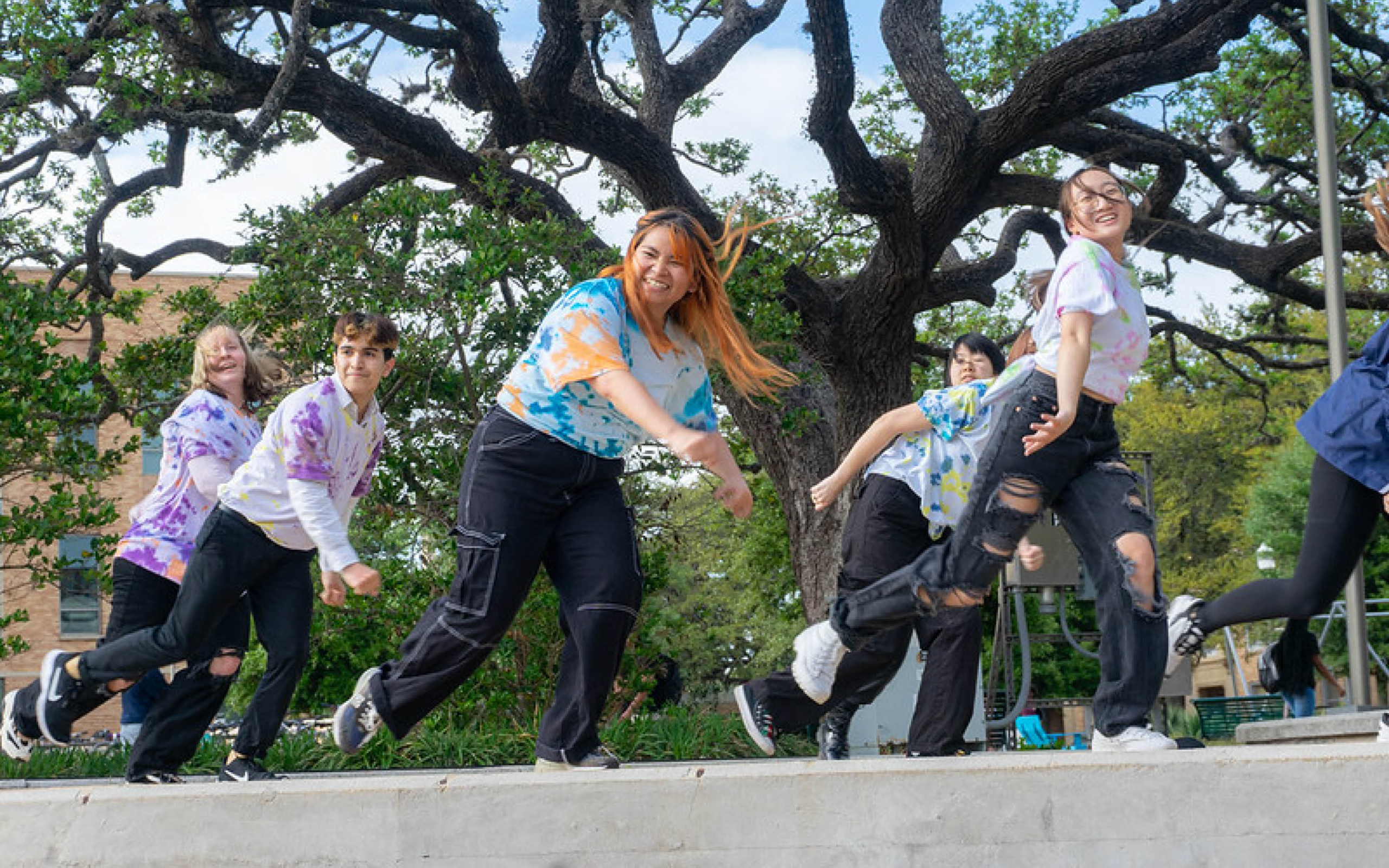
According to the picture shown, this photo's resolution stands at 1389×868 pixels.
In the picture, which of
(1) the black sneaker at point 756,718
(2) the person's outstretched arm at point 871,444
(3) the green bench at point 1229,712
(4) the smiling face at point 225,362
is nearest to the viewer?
(2) the person's outstretched arm at point 871,444

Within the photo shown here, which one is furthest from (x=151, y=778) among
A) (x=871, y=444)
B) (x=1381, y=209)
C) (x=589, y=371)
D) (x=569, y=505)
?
(x=1381, y=209)

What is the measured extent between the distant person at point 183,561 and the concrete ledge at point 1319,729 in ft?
16.0

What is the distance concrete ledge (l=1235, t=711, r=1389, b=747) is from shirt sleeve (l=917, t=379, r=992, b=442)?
2.64m

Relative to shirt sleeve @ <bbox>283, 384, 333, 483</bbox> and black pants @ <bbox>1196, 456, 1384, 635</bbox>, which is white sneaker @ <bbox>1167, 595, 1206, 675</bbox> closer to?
black pants @ <bbox>1196, 456, 1384, 635</bbox>

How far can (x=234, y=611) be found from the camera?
524 cm

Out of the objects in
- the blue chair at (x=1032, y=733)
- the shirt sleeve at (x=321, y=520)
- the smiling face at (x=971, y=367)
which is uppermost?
the smiling face at (x=971, y=367)

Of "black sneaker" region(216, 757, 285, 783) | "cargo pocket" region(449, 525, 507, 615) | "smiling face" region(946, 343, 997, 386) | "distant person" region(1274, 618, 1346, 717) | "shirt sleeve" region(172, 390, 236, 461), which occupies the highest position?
"smiling face" region(946, 343, 997, 386)

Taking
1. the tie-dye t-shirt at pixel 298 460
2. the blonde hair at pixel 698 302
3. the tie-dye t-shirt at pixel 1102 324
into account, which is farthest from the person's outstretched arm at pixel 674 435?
the tie-dye t-shirt at pixel 298 460

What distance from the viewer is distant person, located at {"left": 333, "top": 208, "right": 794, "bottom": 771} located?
4.08m

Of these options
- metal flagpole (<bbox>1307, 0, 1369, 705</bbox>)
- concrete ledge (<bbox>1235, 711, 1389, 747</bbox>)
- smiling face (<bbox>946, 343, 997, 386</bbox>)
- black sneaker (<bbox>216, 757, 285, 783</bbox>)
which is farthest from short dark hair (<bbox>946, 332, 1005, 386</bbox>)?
metal flagpole (<bbox>1307, 0, 1369, 705</bbox>)

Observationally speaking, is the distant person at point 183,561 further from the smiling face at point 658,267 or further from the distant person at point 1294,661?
the distant person at point 1294,661

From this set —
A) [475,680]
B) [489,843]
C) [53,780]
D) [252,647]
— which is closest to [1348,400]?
[489,843]

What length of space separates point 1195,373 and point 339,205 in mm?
13452

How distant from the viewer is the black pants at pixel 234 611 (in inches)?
189
